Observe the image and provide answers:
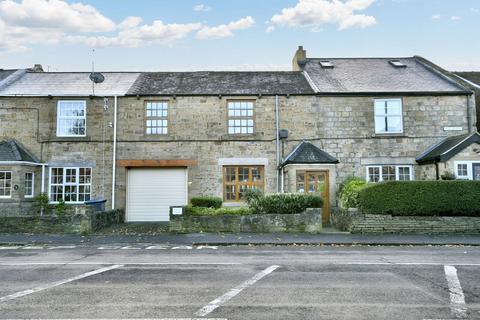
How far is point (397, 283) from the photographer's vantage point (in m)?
7.84

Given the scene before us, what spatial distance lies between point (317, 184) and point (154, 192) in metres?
8.10

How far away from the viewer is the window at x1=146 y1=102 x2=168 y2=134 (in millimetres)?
21922

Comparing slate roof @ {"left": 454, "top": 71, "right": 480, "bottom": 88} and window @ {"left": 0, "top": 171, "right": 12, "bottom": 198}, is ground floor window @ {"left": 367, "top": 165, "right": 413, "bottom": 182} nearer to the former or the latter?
slate roof @ {"left": 454, "top": 71, "right": 480, "bottom": 88}

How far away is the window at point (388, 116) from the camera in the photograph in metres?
21.9

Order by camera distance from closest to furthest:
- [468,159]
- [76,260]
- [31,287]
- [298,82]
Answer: [31,287] → [76,260] → [468,159] → [298,82]

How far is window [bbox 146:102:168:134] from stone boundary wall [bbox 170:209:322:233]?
6.75 metres

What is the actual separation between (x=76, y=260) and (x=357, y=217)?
397 inches

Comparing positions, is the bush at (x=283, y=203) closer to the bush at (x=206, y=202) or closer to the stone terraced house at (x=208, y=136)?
the bush at (x=206, y=202)

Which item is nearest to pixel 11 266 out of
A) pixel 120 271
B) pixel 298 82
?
pixel 120 271

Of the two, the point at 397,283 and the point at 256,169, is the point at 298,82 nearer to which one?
the point at 256,169

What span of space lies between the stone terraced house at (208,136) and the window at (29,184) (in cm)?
10

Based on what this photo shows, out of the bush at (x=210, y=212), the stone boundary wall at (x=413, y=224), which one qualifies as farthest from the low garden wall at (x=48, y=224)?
the stone boundary wall at (x=413, y=224)

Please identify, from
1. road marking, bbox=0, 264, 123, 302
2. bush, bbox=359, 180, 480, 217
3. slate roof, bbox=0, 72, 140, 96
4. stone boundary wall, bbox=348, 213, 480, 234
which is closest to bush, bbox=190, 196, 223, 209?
stone boundary wall, bbox=348, 213, 480, 234

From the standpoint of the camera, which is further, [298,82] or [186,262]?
[298,82]
